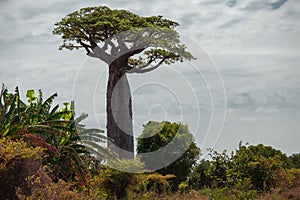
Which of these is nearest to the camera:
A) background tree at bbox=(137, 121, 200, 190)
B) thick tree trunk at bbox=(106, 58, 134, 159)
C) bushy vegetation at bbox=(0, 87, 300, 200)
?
bushy vegetation at bbox=(0, 87, 300, 200)

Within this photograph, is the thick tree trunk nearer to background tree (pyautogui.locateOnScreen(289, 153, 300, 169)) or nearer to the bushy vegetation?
the bushy vegetation

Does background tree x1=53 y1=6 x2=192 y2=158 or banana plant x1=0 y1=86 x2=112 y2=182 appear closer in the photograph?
banana plant x1=0 y1=86 x2=112 y2=182

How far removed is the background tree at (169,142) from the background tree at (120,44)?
2383 millimetres

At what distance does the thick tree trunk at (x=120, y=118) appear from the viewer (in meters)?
18.9

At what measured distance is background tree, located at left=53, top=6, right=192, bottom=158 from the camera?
19.0 m

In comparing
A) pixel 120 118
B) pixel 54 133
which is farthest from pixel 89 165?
pixel 120 118

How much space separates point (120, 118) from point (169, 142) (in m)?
3.22

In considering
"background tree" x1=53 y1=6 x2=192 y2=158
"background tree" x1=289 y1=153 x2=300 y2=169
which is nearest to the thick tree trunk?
"background tree" x1=53 y1=6 x2=192 y2=158

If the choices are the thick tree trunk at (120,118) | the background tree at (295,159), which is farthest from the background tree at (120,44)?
the background tree at (295,159)

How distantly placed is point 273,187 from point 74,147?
6464 millimetres

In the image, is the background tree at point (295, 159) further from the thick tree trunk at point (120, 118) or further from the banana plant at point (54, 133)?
the banana plant at point (54, 133)

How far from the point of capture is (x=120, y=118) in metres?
19.0

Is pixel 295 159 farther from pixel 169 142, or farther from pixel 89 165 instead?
pixel 89 165

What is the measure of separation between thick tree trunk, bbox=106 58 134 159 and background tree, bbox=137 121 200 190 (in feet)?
7.66
